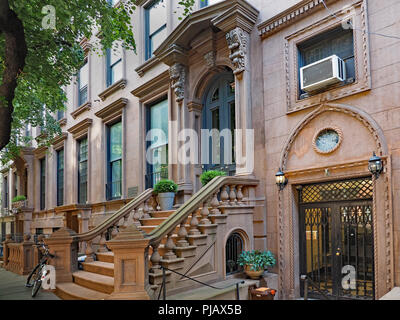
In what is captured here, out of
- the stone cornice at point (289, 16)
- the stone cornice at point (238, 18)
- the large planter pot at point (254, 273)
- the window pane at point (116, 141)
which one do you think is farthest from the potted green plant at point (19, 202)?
the stone cornice at point (289, 16)

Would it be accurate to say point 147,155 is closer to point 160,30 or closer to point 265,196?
point 160,30

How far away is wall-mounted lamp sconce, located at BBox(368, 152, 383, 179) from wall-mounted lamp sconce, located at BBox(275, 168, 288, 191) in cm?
188

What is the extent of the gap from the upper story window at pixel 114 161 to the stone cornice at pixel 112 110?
420mm

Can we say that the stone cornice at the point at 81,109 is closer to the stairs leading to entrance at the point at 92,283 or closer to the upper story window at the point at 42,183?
the upper story window at the point at 42,183

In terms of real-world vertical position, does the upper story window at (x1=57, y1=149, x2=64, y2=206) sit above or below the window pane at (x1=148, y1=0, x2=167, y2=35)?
below

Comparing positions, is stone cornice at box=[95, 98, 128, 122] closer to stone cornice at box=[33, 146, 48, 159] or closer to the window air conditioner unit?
stone cornice at box=[33, 146, 48, 159]

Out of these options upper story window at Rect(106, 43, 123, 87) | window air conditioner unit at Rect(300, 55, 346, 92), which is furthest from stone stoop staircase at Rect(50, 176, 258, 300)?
upper story window at Rect(106, 43, 123, 87)

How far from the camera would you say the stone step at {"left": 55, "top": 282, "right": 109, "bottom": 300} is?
20.9 feet

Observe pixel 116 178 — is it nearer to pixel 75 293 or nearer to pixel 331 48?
pixel 75 293

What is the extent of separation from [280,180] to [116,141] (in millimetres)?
8239

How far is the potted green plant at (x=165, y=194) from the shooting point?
957cm

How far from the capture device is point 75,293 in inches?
263

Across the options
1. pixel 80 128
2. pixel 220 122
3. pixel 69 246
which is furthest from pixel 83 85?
pixel 69 246

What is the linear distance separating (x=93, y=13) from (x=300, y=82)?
495cm
